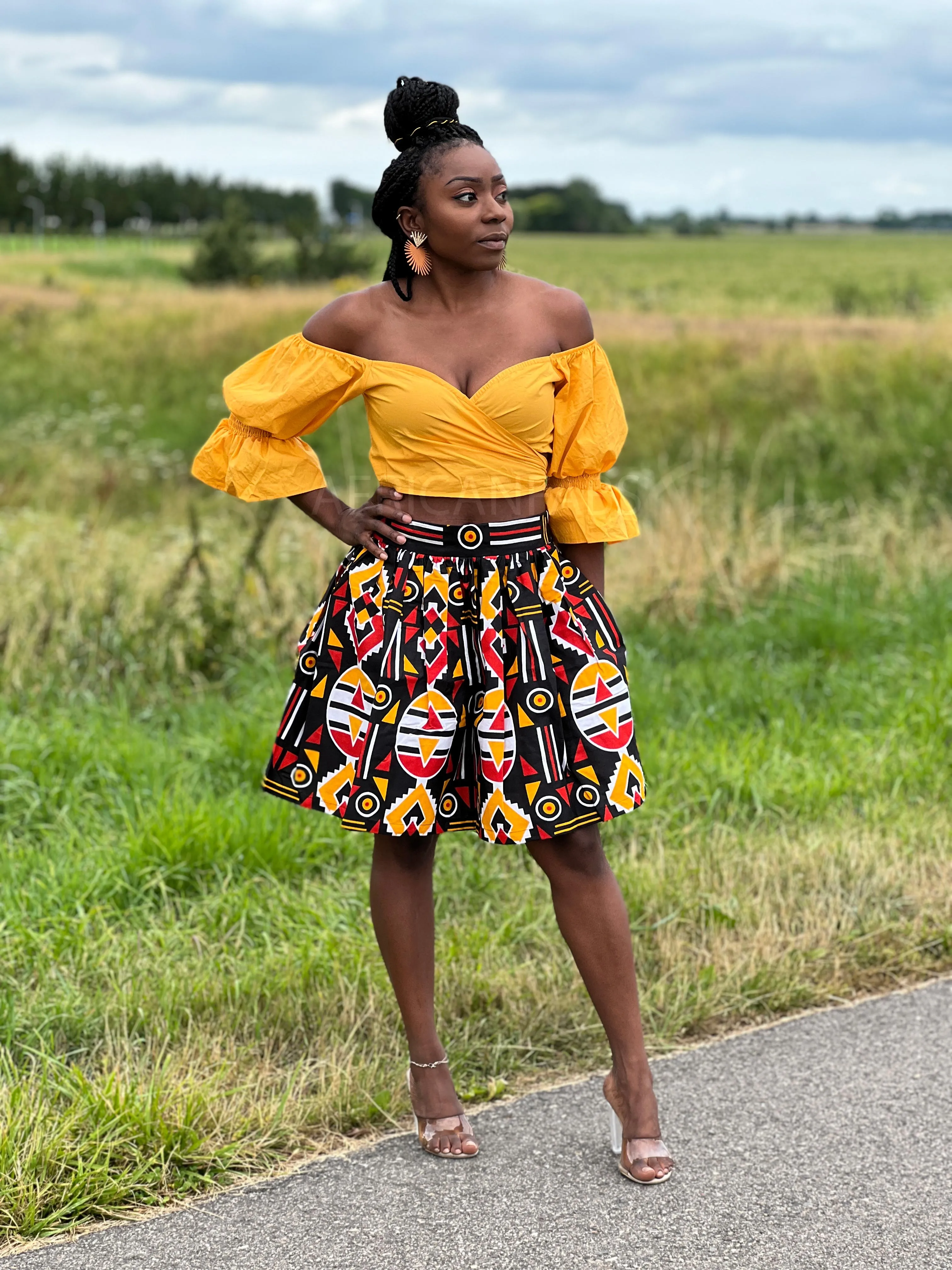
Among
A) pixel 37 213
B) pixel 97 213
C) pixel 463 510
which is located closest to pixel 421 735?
pixel 463 510

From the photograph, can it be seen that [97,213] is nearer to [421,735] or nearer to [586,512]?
[586,512]

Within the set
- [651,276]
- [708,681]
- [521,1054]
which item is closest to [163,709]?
[708,681]

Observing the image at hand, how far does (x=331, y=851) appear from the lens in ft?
14.0

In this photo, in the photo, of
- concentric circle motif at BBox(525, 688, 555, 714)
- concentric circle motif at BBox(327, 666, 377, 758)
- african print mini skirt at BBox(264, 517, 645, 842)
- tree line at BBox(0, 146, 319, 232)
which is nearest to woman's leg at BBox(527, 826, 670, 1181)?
african print mini skirt at BBox(264, 517, 645, 842)

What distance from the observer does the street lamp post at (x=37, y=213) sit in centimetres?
9231

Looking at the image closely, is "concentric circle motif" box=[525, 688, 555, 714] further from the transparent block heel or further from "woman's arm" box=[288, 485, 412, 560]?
the transparent block heel

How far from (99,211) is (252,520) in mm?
94141

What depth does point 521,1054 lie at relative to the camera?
3264 mm

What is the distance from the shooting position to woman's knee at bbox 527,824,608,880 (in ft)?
9.01

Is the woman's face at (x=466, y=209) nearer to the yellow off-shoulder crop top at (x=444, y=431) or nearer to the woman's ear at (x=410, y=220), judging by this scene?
the woman's ear at (x=410, y=220)

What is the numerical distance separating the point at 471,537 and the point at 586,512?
0.91ft

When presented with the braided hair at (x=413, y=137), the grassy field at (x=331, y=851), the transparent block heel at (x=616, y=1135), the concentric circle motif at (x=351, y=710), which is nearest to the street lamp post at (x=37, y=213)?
the grassy field at (x=331, y=851)

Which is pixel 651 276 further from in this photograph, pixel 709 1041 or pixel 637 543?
pixel 709 1041

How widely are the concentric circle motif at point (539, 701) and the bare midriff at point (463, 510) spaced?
0.35 meters
